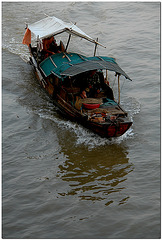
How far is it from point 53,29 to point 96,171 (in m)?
6.16

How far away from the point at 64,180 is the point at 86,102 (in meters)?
2.94

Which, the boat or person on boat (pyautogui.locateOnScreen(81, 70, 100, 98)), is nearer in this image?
the boat

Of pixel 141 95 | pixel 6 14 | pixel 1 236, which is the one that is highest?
pixel 6 14

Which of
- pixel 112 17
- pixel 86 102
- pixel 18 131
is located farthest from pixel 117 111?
pixel 112 17

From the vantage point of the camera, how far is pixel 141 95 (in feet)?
42.0

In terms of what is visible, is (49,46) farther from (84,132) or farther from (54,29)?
(84,132)

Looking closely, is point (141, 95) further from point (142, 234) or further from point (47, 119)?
point (142, 234)

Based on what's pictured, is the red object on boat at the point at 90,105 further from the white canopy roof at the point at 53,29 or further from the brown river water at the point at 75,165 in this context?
the white canopy roof at the point at 53,29

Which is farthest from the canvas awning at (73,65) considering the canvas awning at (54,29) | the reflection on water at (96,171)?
the reflection on water at (96,171)

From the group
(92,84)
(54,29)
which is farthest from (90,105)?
(54,29)

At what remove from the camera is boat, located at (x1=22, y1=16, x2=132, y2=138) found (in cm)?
960

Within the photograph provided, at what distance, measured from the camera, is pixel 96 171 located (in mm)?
8711

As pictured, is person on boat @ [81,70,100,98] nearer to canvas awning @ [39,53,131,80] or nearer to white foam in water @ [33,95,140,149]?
canvas awning @ [39,53,131,80]

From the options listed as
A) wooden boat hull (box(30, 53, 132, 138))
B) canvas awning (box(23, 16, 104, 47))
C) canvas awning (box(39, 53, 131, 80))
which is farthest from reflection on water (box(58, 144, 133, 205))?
canvas awning (box(23, 16, 104, 47))
